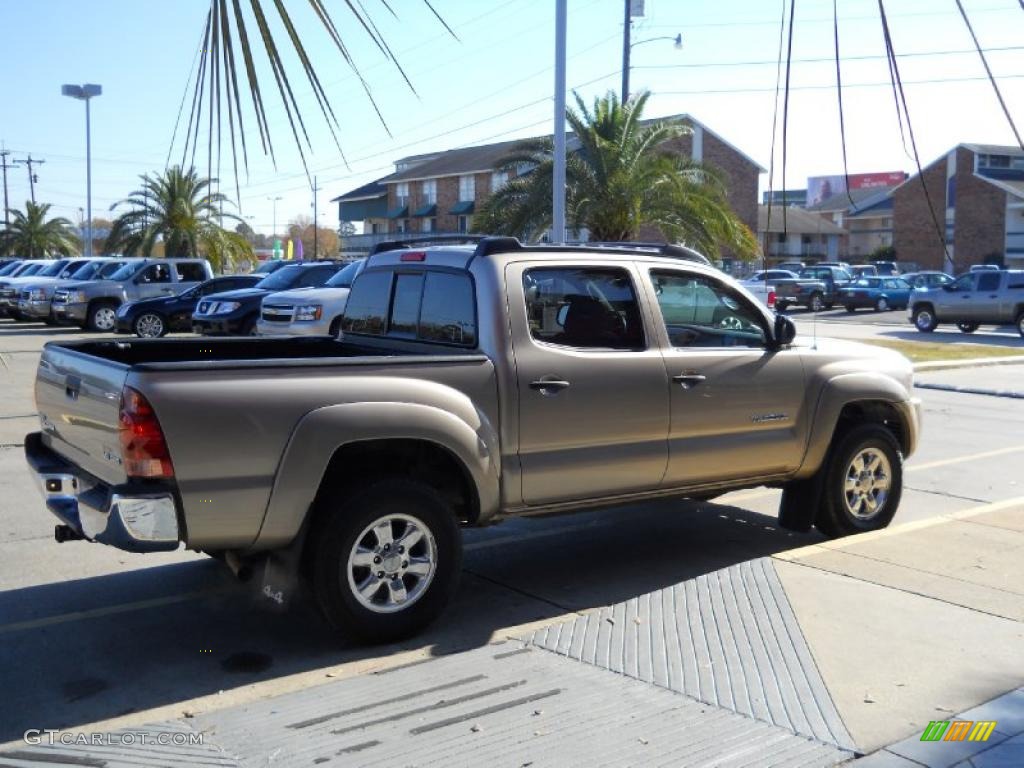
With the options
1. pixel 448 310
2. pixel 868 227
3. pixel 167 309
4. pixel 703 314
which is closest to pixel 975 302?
pixel 167 309

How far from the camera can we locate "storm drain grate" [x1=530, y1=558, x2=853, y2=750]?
4.55 metres

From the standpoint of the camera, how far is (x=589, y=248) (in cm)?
641

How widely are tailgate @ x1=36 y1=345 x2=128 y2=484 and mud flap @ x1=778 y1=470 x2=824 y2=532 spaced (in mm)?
4348

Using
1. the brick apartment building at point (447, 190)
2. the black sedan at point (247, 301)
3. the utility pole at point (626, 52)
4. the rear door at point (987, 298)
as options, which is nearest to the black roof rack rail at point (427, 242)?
the black sedan at point (247, 301)

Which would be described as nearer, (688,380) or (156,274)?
(688,380)

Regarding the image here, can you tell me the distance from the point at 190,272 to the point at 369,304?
69.1 feet

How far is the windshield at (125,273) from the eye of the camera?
1042 inches

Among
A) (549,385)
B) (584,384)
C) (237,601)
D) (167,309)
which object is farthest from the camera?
(167,309)

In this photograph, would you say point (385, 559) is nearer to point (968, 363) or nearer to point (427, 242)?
point (427, 242)

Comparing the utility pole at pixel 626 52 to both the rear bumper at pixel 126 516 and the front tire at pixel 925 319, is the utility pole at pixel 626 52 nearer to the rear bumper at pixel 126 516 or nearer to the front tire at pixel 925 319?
the front tire at pixel 925 319

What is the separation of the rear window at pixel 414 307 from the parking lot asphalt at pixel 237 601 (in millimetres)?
1497

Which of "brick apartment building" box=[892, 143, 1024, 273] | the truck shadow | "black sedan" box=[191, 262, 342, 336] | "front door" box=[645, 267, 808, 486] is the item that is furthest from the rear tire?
"brick apartment building" box=[892, 143, 1024, 273]

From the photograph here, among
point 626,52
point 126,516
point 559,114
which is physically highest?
point 626,52

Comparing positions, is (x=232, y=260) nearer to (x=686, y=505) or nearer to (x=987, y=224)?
(x=686, y=505)
